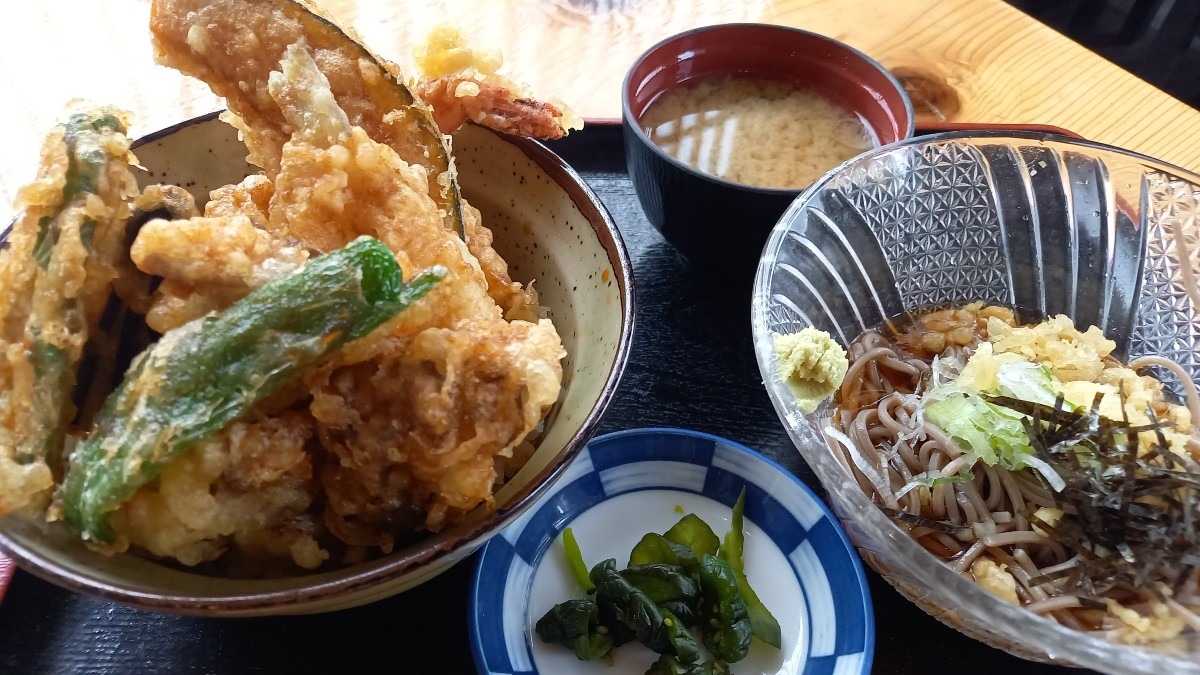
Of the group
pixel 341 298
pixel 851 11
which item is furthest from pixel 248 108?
pixel 851 11

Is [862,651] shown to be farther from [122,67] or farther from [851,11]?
[122,67]

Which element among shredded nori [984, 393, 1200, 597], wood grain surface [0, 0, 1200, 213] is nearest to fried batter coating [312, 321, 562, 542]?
shredded nori [984, 393, 1200, 597]

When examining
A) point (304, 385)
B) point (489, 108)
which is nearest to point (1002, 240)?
point (489, 108)

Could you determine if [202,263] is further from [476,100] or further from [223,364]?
[476,100]

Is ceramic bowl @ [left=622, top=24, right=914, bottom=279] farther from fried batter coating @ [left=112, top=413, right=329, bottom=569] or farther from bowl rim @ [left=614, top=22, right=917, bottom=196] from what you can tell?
fried batter coating @ [left=112, top=413, right=329, bottom=569]

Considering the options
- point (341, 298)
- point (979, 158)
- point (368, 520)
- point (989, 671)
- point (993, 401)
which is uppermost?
point (341, 298)

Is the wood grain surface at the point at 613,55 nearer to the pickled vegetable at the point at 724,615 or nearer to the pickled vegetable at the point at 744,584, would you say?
the pickled vegetable at the point at 744,584

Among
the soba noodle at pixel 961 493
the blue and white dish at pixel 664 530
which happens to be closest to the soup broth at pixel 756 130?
the soba noodle at pixel 961 493
